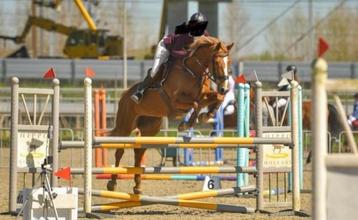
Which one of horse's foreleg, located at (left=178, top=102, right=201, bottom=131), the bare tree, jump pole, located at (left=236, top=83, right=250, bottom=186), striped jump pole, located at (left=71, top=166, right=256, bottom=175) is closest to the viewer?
striped jump pole, located at (left=71, top=166, right=256, bottom=175)

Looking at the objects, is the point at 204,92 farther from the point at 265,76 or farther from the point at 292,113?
the point at 265,76

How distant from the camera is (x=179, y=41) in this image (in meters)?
10.6

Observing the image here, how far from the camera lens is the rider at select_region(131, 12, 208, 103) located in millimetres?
10430

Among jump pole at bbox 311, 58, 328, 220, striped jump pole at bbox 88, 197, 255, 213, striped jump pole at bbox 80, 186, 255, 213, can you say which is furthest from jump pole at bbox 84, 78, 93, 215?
jump pole at bbox 311, 58, 328, 220

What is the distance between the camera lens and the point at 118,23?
4469 centimetres

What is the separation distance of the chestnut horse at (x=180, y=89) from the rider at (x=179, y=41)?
82 mm

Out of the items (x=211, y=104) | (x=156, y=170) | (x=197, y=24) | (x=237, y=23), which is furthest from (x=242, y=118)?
(x=237, y=23)

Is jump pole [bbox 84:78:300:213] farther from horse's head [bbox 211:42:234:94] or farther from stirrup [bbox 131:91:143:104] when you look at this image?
stirrup [bbox 131:91:143:104]

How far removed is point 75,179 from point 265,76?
2162cm

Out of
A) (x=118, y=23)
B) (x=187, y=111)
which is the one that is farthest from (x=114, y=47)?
(x=187, y=111)

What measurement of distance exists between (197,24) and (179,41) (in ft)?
1.07

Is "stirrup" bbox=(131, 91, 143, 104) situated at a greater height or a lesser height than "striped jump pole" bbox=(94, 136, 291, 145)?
greater

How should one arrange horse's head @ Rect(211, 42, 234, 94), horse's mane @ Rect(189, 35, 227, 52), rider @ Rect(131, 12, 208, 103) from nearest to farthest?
horse's head @ Rect(211, 42, 234, 94) < horse's mane @ Rect(189, 35, 227, 52) < rider @ Rect(131, 12, 208, 103)

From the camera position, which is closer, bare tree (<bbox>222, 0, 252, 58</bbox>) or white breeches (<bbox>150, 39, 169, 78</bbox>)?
white breeches (<bbox>150, 39, 169, 78</bbox>)
